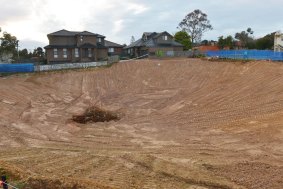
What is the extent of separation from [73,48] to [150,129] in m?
41.6

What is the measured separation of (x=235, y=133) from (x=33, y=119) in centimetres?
1658

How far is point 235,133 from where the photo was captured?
23.2m

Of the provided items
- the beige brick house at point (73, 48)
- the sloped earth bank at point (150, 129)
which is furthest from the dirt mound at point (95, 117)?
the beige brick house at point (73, 48)

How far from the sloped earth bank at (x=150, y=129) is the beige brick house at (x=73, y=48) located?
1542 centimetres

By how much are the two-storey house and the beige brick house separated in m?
9.72

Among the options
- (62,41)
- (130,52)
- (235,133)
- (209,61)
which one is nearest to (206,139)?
(235,133)

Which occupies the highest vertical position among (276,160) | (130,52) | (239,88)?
(130,52)

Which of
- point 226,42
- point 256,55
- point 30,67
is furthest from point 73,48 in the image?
point 226,42

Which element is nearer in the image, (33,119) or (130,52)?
(33,119)

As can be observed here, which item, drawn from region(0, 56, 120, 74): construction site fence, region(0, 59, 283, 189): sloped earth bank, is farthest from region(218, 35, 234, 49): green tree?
region(0, 56, 120, 74): construction site fence

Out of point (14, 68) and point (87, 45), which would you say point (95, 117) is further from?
point (87, 45)

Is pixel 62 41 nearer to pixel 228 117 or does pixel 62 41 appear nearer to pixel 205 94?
Result: pixel 205 94

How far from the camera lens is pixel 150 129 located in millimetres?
26188

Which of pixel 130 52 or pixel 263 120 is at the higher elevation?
pixel 130 52
